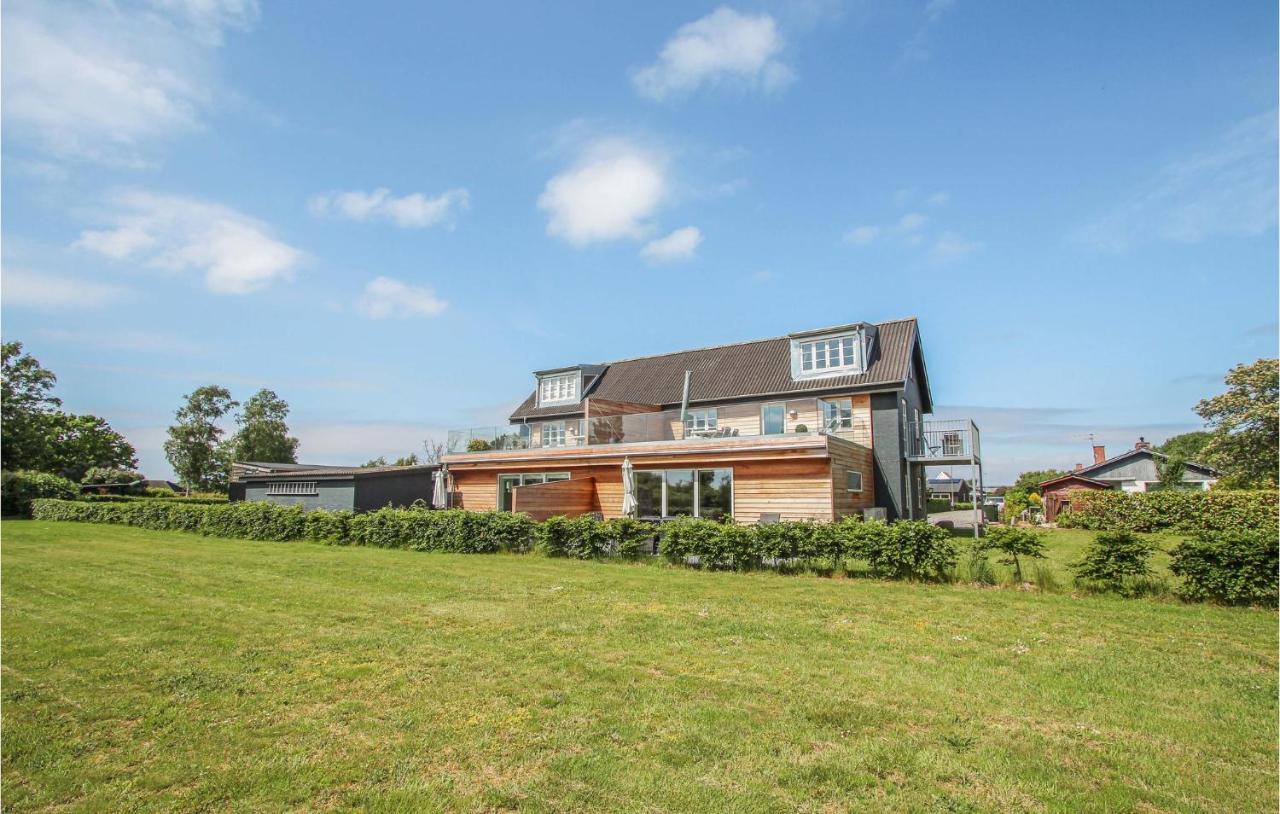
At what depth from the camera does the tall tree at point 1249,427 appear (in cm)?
2945

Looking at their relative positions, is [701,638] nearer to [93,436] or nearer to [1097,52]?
[1097,52]

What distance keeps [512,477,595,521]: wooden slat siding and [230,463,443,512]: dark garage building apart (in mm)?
7877

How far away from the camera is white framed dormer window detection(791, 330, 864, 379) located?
74.7 ft

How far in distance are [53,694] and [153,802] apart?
2.52 m

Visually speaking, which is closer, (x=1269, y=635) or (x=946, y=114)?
(x=1269, y=635)

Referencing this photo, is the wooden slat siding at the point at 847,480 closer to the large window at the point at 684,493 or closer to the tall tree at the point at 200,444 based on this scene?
the large window at the point at 684,493

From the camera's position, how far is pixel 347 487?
2709cm

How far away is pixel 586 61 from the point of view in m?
11.9

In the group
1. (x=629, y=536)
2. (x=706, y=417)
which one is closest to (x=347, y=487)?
(x=706, y=417)

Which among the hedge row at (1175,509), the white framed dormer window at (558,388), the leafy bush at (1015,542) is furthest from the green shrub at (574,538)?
the hedge row at (1175,509)

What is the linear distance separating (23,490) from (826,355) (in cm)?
4125

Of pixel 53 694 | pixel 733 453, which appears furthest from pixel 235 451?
pixel 53 694

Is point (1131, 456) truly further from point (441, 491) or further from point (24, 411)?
point (24, 411)

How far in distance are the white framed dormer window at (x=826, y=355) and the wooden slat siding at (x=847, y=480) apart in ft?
11.1
